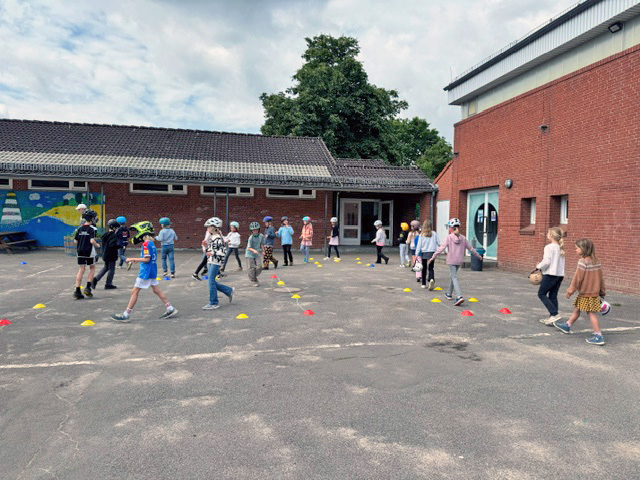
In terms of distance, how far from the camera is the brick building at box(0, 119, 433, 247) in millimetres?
19094

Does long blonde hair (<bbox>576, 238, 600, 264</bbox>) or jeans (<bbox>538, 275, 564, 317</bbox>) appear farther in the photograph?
jeans (<bbox>538, 275, 564, 317</bbox>)

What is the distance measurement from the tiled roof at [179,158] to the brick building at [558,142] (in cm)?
510

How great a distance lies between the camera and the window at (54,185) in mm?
20078

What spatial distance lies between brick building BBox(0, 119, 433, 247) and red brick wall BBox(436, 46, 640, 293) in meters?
6.22

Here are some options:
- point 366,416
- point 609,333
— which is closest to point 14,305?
point 366,416

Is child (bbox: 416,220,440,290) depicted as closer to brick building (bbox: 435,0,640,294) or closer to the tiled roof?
brick building (bbox: 435,0,640,294)

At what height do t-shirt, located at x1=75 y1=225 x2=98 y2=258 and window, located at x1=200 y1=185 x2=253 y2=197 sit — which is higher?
window, located at x1=200 y1=185 x2=253 y2=197

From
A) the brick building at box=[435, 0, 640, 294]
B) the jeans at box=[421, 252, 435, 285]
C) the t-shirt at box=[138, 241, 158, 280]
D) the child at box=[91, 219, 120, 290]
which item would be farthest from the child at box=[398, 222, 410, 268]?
the t-shirt at box=[138, 241, 158, 280]

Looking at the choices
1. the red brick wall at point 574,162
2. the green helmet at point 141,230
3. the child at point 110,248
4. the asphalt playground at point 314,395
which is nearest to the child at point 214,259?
the asphalt playground at point 314,395

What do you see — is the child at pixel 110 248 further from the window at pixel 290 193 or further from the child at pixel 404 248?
the window at pixel 290 193

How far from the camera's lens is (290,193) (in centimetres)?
2188

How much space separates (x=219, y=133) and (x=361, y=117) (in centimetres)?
1176

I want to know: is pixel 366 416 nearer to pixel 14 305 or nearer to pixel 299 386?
pixel 299 386

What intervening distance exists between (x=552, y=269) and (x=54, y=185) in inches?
819
